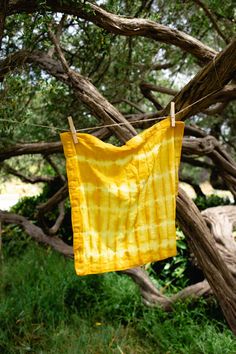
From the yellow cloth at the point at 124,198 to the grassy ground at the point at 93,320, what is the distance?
1393 mm

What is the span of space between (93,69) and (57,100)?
59cm

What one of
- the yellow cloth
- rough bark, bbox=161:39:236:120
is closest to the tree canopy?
rough bark, bbox=161:39:236:120

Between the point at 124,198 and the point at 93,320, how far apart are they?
7.02ft

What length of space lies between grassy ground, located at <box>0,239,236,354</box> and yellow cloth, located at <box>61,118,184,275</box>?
1.39 meters

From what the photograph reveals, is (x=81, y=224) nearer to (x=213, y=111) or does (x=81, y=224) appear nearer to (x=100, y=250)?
(x=100, y=250)

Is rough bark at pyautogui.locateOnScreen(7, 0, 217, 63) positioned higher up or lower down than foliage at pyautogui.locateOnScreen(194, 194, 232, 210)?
higher up

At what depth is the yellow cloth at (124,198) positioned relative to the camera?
2402 mm

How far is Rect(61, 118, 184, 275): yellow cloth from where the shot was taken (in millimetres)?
2402

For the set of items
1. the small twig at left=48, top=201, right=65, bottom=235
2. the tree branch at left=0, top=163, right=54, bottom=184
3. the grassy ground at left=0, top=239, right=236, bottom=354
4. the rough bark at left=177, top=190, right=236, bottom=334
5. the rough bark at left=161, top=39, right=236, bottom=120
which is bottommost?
the grassy ground at left=0, top=239, right=236, bottom=354

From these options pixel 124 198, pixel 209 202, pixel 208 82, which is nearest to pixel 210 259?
pixel 124 198

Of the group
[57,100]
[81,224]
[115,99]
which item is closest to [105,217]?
[81,224]

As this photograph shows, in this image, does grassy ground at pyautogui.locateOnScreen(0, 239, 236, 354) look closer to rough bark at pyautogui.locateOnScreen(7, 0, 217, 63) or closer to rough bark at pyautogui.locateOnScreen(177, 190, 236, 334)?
rough bark at pyautogui.locateOnScreen(177, 190, 236, 334)

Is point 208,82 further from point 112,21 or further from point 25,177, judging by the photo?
point 25,177

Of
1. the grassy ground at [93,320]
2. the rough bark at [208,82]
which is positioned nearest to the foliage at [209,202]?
the grassy ground at [93,320]
